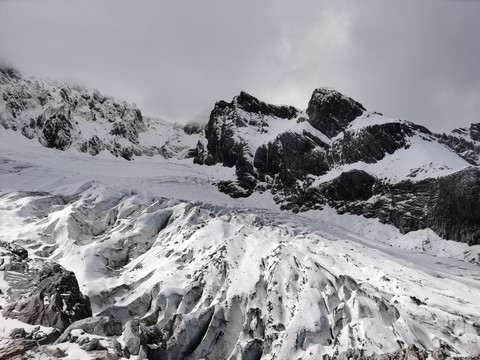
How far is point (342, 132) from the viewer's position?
133m

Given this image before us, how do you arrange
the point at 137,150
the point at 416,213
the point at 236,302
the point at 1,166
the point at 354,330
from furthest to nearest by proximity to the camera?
the point at 137,150
the point at 1,166
the point at 416,213
the point at 236,302
the point at 354,330

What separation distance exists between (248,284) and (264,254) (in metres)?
7.28

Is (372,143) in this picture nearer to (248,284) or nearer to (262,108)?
(262,108)

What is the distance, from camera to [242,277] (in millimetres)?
49531

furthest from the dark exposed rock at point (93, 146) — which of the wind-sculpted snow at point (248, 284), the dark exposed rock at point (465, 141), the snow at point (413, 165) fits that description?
the dark exposed rock at point (465, 141)

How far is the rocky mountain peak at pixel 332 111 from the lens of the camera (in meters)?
137

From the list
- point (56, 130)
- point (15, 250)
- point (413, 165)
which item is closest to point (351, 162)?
point (413, 165)

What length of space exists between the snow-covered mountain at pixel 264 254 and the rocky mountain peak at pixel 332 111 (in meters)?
0.48

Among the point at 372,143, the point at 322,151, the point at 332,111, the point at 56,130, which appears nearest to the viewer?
the point at 372,143

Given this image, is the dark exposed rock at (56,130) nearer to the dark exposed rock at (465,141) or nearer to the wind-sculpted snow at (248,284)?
the wind-sculpted snow at (248,284)

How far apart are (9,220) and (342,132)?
100384 mm

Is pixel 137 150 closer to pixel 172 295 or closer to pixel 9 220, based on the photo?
pixel 9 220

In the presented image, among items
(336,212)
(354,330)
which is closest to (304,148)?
(336,212)

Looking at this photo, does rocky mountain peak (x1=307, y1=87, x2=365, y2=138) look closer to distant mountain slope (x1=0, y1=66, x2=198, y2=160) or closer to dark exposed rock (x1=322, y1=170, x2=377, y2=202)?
dark exposed rock (x1=322, y1=170, x2=377, y2=202)
